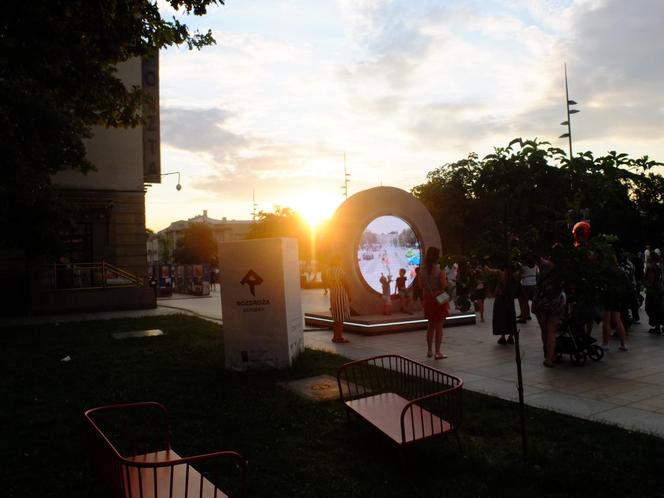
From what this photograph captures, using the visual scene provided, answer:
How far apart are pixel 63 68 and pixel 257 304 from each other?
14.9ft

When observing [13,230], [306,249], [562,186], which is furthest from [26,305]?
[306,249]

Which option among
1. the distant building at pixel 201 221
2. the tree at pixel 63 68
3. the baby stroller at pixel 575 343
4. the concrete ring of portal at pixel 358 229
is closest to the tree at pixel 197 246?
the tree at pixel 63 68

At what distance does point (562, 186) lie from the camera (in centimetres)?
452

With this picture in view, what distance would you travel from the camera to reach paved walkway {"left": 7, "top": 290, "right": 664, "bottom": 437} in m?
6.21

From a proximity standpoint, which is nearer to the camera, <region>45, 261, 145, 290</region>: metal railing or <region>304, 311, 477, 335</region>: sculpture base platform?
<region>304, 311, 477, 335</region>: sculpture base platform

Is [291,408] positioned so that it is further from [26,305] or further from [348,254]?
[26,305]

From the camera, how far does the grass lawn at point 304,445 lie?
428cm

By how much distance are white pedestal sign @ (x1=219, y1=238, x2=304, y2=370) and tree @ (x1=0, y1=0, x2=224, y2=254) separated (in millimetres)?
3248

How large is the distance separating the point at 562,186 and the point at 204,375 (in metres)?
6.06

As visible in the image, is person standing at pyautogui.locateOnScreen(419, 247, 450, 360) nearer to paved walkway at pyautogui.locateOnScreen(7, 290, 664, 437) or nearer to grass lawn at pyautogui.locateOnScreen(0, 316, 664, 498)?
paved walkway at pyautogui.locateOnScreen(7, 290, 664, 437)

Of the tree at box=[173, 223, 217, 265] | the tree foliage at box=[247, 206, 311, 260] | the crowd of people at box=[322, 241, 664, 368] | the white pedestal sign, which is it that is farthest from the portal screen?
the tree at box=[173, 223, 217, 265]

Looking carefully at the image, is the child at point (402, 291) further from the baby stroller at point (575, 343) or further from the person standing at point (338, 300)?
the baby stroller at point (575, 343)

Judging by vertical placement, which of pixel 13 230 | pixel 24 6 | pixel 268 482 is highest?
pixel 24 6

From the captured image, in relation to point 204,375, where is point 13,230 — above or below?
above
